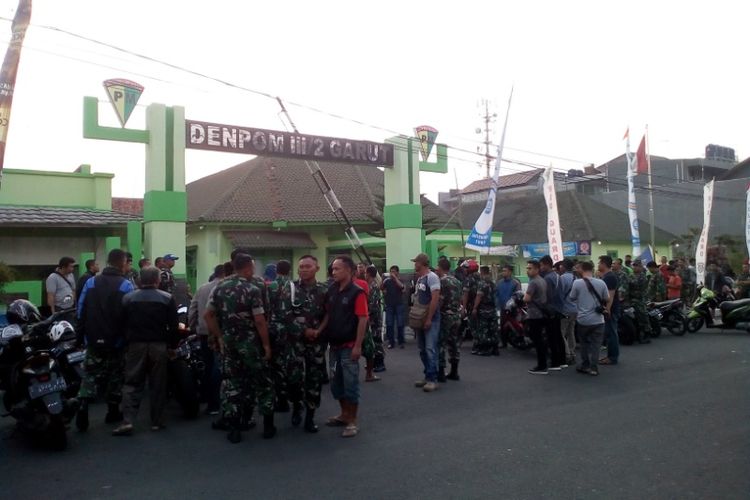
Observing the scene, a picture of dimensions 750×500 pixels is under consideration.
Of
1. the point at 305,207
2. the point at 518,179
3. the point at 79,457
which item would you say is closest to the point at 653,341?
the point at 79,457

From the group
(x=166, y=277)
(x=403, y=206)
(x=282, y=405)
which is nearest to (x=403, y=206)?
(x=403, y=206)

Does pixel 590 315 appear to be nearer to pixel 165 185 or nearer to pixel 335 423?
pixel 335 423

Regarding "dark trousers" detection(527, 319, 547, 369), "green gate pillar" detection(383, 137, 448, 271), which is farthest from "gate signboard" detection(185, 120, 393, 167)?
"dark trousers" detection(527, 319, 547, 369)

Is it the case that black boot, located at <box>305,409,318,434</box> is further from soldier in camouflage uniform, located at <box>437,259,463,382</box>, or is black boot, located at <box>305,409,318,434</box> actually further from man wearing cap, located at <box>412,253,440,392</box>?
soldier in camouflage uniform, located at <box>437,259,463,382</box>

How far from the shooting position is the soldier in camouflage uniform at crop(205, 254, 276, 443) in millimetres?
5914

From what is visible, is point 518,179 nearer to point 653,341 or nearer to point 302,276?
point 653,341

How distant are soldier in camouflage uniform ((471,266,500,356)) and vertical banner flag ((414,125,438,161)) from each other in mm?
6809

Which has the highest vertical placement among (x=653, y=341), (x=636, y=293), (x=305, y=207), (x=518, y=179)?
(x=518, y=179)

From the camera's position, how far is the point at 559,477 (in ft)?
15.9

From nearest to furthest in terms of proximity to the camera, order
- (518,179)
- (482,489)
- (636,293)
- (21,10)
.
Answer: (482,489), (21,10), (636,293), (518,179)

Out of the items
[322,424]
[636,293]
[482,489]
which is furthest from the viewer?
[636,293]

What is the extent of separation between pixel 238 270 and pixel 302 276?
2.27 ft

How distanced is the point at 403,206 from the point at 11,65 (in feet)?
34.6

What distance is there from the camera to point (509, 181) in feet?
155
